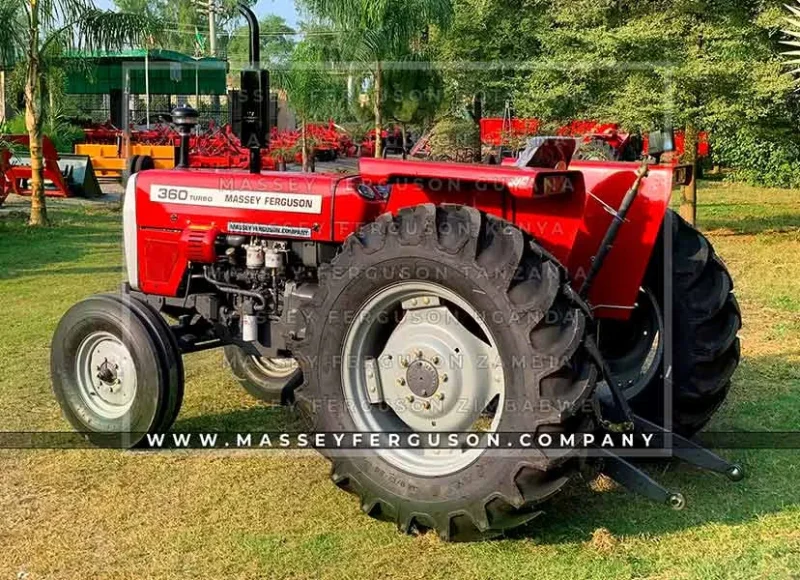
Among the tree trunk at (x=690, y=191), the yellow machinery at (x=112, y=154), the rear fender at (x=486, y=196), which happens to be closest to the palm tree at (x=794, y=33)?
the tree trunk at (x=690, y=191)

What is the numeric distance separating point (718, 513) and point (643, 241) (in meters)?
1.28

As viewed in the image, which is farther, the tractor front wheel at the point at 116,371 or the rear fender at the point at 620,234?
the tractor front wheel at the point at 116,371

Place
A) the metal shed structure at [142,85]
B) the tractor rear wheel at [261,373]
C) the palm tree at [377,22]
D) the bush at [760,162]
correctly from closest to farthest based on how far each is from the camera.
Answer: the tractor rear wheel at [261,373] < the palm tree at [377,22] < the bush at [760,162] < the metal shed structure at [142,85]

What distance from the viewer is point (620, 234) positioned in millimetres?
4434

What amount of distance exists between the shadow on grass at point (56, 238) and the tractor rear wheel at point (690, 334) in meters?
7.49

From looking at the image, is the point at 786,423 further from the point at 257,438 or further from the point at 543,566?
the point at 257,438

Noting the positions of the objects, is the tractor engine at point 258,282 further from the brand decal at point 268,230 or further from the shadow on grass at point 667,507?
the shadow on grass at point 667,507

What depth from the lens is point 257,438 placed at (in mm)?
5230

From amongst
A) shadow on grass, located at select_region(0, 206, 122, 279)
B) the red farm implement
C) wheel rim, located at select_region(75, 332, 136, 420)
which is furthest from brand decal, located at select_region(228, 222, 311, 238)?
the red farm implement

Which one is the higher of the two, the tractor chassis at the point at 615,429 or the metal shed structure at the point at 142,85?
the metal shed structure at the point at 142,85

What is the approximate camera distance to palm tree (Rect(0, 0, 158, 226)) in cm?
1344

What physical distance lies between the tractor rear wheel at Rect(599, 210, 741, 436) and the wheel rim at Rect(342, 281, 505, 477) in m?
1.18

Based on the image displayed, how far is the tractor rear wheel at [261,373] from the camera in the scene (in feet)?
19.1

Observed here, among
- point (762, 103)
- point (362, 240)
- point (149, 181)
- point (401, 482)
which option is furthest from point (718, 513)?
point (762, 103)
